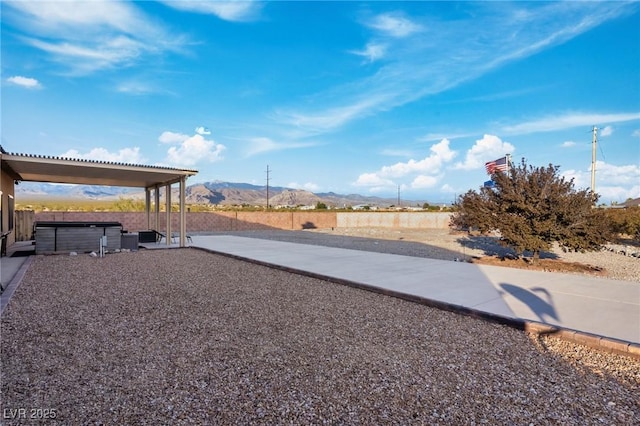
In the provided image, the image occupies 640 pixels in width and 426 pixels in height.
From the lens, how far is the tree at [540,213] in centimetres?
936

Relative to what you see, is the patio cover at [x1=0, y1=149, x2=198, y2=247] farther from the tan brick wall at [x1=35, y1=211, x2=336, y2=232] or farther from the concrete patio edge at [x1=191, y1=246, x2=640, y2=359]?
the concrete patio edge at [x1=191, y1=246, x2=640, y2=359]

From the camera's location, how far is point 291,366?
11.2 feet

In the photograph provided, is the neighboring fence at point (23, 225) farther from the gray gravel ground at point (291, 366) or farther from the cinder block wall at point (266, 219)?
the gray gravel ground at point (291, 366)

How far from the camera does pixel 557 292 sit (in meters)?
6.25

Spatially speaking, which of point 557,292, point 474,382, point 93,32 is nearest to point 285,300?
point 474,382

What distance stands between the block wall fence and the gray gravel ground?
1891 cm

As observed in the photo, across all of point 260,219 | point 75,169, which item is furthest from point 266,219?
point 75,169

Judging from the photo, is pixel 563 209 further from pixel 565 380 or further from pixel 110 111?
pixel 110 111

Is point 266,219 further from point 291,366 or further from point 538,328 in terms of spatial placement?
point 291,366

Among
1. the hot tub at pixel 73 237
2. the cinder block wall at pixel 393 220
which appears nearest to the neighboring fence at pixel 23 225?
the hot tub at pixel 73 237

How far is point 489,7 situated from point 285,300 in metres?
12.7

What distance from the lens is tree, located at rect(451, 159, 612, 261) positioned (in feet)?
30.7

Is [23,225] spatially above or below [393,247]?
above

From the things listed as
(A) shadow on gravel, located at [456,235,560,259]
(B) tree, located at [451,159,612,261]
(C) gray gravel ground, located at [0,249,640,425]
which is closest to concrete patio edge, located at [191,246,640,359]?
(C) gray gravel ground, located at [0,249,640,425]
